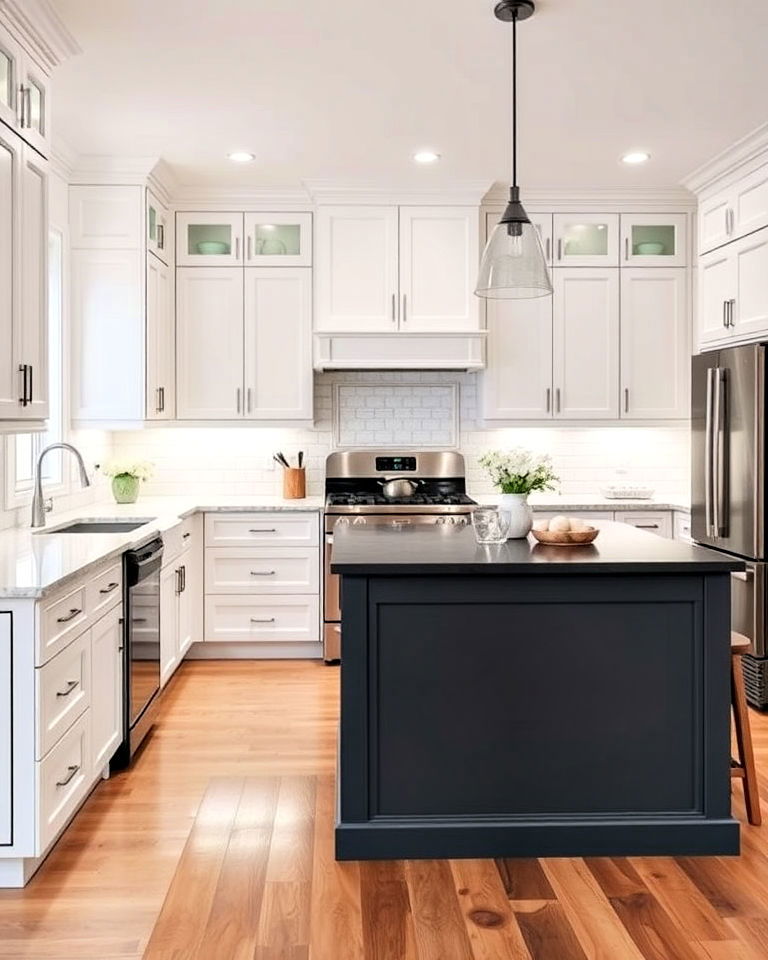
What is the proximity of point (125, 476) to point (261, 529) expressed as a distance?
2.72ft

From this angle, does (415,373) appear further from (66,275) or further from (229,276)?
(66,275)

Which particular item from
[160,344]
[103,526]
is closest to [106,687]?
[103,526]

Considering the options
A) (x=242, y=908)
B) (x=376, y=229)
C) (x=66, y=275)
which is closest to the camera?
(x=242, y=908)

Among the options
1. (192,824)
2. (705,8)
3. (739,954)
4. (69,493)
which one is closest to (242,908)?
(192,824)

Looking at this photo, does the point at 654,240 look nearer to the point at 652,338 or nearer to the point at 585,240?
the point at 585,240

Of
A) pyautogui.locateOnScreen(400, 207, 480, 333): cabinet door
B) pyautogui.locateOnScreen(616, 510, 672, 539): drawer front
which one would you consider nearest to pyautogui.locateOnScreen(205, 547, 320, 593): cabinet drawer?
pyautogui.locateOnScreen(400, 207, 480, 333): cabinet door

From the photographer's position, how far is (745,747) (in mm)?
3020

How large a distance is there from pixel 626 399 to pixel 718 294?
922 millimetres

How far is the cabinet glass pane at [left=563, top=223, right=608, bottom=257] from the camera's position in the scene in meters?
5.45

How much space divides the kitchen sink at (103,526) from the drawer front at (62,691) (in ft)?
4.34

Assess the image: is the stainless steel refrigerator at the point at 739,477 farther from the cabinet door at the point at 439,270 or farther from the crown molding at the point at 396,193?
the crown molding at the point at 396,193

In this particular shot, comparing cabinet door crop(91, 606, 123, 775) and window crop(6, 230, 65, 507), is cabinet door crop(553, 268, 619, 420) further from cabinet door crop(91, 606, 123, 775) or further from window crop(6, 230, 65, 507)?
cabinet door crop(91, 606, 123, 775)

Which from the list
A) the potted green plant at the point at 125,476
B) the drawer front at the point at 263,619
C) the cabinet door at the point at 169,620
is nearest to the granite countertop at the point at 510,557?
the cabinet door at the point at 169,620

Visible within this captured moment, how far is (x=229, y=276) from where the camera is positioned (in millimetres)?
5387
